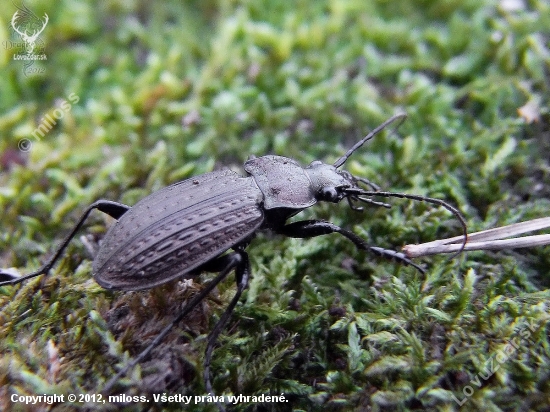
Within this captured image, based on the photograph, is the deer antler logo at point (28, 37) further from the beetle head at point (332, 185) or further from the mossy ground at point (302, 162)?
the beetle head at point (332, 185)

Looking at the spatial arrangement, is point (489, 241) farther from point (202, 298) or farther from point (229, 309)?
point (202, 298)

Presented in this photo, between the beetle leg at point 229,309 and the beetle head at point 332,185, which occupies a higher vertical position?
the beetle head at point 332,185

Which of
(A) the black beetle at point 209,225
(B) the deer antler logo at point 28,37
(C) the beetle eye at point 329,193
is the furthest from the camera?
(B) the deer antler logo at point 28,37

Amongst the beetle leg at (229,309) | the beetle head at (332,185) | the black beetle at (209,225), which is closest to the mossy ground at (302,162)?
the beetle leg at (229,309)

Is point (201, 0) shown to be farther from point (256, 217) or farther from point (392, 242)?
point (392, 242)

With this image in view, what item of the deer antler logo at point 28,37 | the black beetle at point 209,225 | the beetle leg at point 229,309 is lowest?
the beetle leg at point 229,309

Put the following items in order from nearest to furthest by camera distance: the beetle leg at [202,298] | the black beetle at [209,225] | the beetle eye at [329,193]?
the beetle leg at [202,298] → the black beetle at [209,225] → the beetle eye at [329,193]

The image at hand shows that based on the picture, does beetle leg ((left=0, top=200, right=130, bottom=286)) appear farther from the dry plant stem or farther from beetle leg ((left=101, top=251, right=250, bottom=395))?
the dry plant stem

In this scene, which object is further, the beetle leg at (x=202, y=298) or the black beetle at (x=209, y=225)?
the black beetle at (x=209, y=225)

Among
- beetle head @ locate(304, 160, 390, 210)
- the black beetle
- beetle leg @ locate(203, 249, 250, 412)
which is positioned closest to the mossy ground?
beetle leg @ locate(203, 249, 250, 412)
